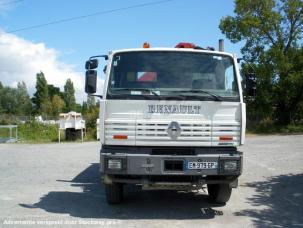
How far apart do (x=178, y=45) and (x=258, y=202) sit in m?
3.39

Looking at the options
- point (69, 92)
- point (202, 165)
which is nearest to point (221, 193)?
point (202, 165)

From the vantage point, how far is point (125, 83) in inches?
287

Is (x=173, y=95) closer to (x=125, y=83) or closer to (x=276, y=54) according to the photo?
(x=125, y=83)

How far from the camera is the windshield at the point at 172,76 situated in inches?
282

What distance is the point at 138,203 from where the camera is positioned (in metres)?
8.12

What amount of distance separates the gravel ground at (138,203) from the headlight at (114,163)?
0.83 m

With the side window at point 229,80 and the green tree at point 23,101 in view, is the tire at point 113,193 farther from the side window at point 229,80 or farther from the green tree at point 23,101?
the green tree at point 23,101

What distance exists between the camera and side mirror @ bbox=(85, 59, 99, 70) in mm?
7863

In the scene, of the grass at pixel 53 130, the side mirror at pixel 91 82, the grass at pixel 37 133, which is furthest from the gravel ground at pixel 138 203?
the grass at pixel 53 130

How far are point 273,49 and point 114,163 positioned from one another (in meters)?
28.8

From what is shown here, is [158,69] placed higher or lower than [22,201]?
higher

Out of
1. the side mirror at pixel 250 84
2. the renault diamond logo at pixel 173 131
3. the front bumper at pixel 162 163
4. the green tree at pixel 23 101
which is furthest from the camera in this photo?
the green tree at pixel 23 101

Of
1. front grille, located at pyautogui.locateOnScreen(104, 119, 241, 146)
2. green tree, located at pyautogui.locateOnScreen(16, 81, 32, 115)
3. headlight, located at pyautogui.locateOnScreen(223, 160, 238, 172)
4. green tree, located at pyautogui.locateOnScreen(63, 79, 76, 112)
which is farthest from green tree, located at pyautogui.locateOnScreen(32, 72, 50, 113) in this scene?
headlight, located at pyautogui.locateOnScreen(223, 160, 238, 172)

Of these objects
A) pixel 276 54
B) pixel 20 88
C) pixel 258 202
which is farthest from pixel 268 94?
pixel 20 88
